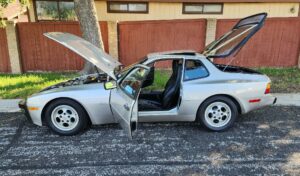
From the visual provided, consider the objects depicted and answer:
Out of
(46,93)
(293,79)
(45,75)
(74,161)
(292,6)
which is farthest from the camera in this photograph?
(292,6)


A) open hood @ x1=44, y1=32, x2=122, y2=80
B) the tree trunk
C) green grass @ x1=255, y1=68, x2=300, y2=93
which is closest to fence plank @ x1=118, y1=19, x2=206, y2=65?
the tree trunk

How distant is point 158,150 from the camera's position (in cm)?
391

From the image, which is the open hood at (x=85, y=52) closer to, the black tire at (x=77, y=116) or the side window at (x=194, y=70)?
the black tire at (x=77, y=116)

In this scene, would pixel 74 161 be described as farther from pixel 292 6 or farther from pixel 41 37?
pixel 292 6

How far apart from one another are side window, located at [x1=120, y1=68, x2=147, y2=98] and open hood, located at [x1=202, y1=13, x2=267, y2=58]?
1.27 m

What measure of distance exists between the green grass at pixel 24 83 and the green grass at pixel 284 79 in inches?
255

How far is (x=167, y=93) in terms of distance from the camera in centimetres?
465

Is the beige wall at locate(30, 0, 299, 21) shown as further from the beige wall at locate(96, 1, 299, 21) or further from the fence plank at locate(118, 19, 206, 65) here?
the fence plank at locate(118, 19, 206, 65)

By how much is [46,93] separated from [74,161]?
1.35 meters

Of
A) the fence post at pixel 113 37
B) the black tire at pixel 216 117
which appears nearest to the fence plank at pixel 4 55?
the fence post at pixel 113 37

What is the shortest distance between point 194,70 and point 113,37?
5560mm

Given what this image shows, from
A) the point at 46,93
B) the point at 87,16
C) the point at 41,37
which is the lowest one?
the point at 46,93

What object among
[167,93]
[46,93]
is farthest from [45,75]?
[167,93]

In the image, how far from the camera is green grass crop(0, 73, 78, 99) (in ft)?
22.5
